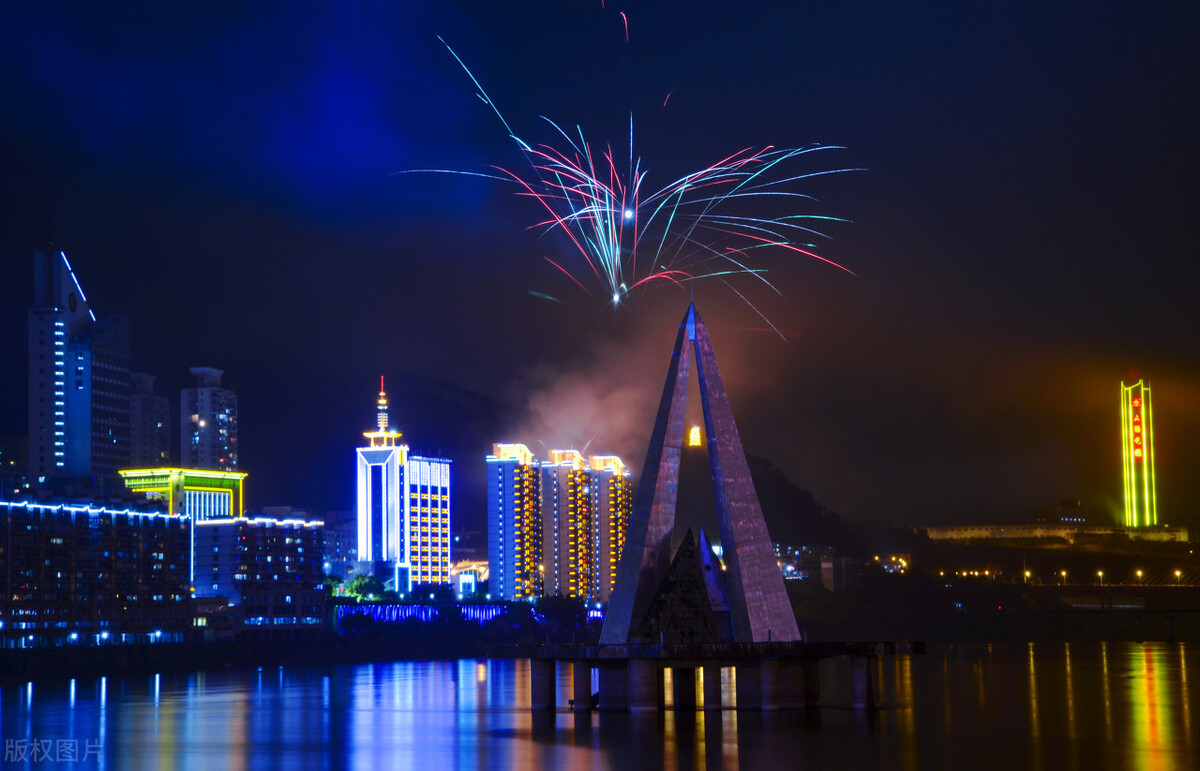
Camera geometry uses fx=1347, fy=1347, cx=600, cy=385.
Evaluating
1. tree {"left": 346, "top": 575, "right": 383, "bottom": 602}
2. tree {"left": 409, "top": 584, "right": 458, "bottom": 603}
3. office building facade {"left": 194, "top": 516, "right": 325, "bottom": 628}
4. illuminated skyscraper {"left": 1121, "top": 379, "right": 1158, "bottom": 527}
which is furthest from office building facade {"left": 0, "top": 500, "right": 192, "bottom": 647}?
illuminated skyscraper {"left": 1121, "top": 379, "right": 1158, "bottom": 527}

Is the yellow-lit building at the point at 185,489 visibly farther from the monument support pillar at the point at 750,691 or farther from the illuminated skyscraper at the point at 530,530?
the monument support pillar at the point at 750,691

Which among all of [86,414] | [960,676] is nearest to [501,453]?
[86,414]

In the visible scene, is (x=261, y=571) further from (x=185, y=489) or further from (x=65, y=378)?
(x=65, y=378)

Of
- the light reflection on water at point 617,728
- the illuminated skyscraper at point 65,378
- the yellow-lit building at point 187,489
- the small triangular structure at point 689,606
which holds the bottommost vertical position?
the light reflection on water at point 617,728

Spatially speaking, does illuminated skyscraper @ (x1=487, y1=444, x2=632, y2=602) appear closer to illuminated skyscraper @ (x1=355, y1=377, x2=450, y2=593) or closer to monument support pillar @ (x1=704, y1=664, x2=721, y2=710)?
illuminated skyscraper @ (x1=355, y1=377, x2=450, y2=593)

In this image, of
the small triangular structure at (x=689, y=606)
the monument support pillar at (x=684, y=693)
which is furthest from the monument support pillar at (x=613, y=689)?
the monument support pillar at (x=684, y=693)
